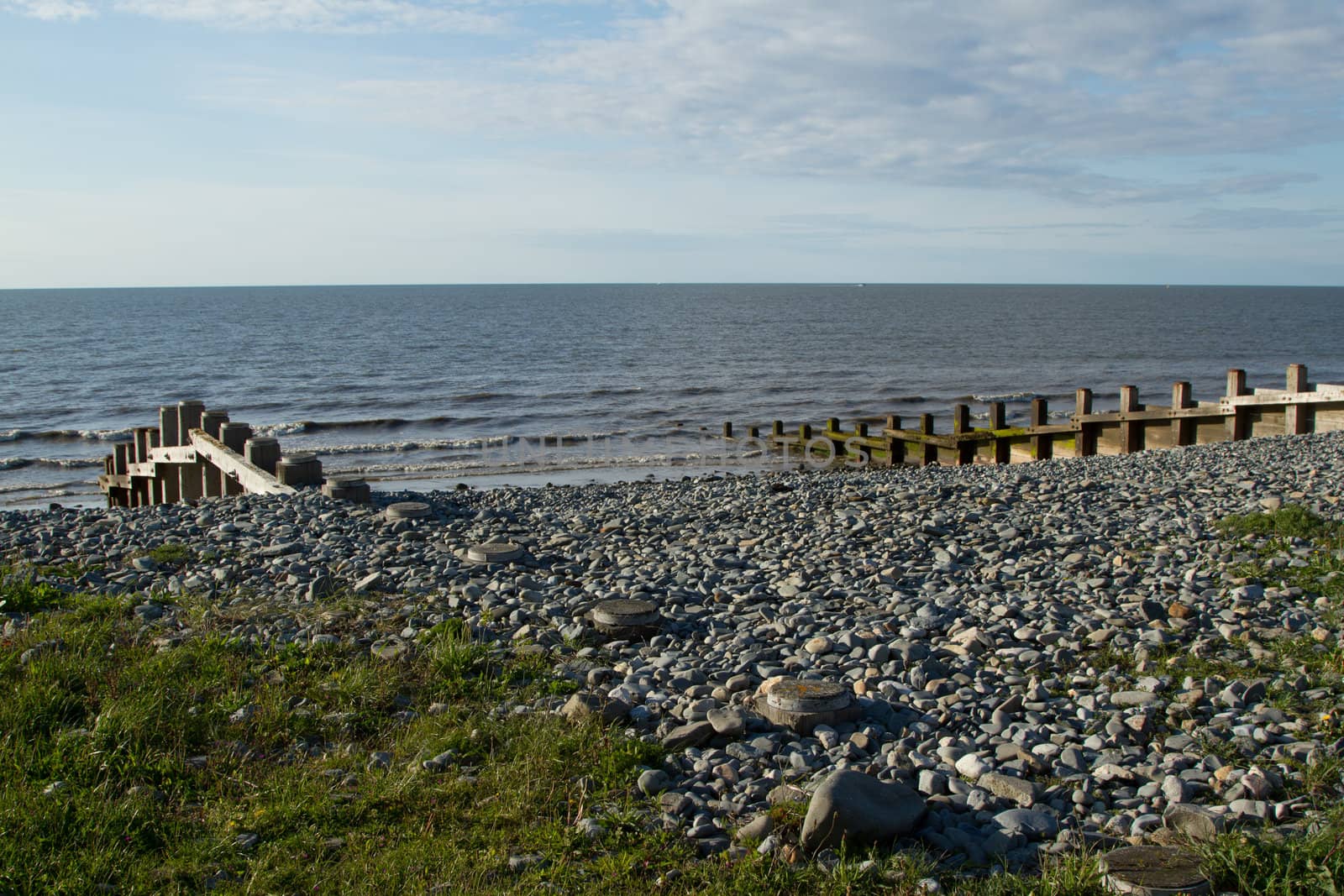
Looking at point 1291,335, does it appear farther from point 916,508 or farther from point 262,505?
point 262,505

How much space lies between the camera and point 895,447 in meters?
21.2

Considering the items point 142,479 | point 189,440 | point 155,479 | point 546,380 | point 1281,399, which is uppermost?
point 1281,399

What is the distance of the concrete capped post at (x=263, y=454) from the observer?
11969 mm

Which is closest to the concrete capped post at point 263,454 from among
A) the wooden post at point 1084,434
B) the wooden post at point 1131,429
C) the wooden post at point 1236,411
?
the wooden post at point 1084,434

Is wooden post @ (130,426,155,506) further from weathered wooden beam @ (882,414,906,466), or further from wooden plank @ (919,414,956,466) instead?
wooden plank @ (919,414,956,466)

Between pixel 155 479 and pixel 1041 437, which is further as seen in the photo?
pixel 1041 437

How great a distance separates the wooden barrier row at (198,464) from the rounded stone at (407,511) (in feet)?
2.48

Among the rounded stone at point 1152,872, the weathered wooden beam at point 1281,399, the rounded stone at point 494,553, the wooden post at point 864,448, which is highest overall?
the weathered wooden beam at point 1281,399

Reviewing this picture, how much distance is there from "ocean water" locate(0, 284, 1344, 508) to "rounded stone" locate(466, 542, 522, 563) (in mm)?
13648

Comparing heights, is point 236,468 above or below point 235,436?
below

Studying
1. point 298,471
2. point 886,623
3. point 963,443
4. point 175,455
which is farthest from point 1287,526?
point 175,455

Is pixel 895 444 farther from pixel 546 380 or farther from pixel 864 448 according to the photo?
pixel 546 380

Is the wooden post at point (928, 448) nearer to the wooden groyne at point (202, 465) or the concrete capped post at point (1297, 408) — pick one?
the concrete capped post at point (1297, 408)

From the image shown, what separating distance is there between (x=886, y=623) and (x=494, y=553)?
3581 mm
